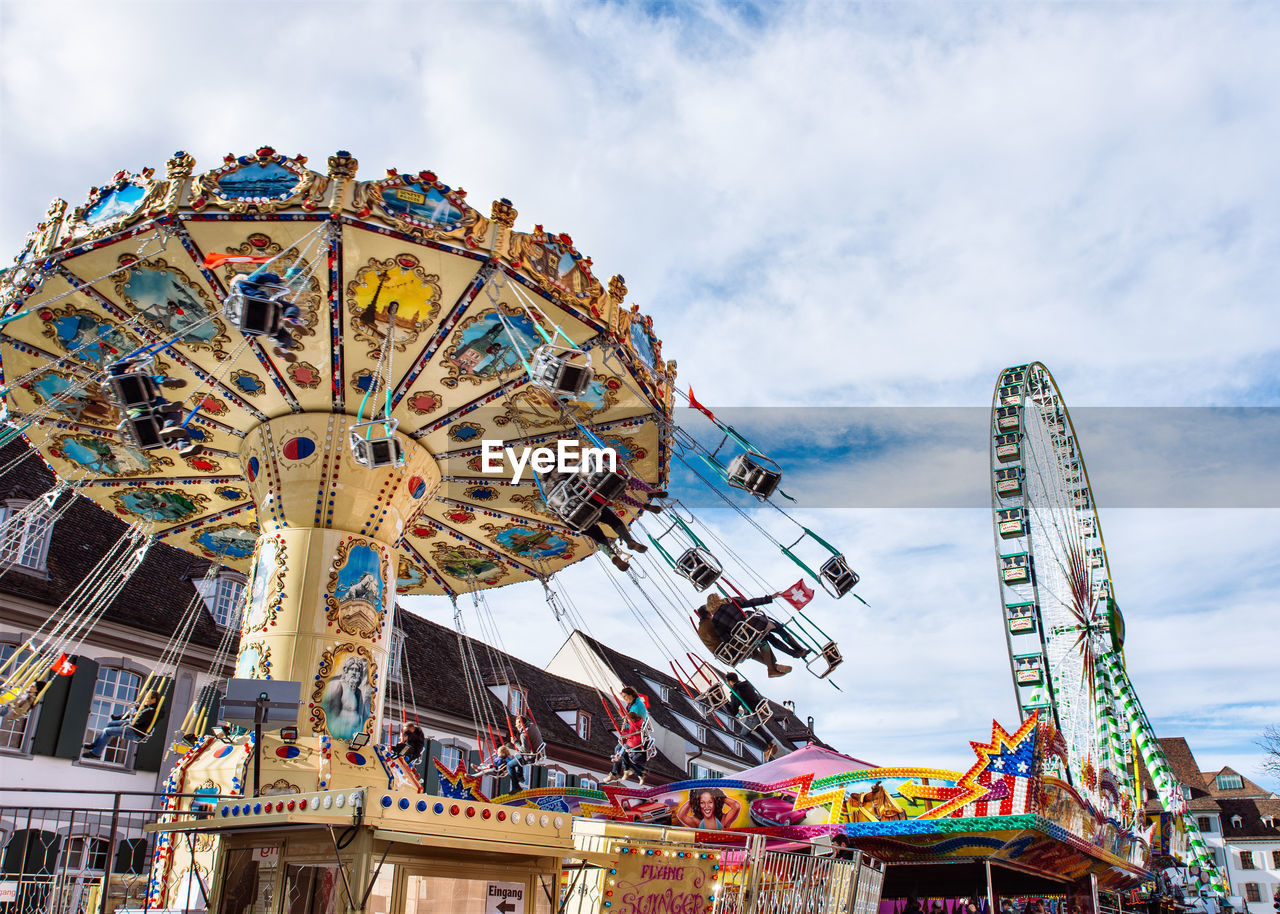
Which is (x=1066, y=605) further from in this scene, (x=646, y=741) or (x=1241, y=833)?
(x=1241, y=833)

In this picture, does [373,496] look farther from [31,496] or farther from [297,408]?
[31,496]

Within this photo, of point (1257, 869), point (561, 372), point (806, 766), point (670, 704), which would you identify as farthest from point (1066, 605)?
point (1257, 869)

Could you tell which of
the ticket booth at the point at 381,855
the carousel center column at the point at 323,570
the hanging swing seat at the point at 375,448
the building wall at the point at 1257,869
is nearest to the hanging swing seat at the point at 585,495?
the carousel center column at the point at 323,570

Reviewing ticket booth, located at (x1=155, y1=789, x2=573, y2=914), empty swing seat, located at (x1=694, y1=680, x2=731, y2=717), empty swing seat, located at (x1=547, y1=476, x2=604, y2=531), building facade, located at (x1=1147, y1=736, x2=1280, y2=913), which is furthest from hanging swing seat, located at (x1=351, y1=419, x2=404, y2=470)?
building facade, located at (x1=1147, y1=736, x2=1280, y2=913)

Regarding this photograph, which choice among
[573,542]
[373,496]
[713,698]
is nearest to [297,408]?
[373,496]

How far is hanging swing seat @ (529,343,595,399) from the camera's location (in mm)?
9727

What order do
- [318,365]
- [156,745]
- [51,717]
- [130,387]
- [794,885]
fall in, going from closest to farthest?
[130,387], [794,885], [318,365], [51,717], [156,745]

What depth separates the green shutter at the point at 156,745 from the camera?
17.9m

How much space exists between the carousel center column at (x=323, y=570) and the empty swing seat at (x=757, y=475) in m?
3.95

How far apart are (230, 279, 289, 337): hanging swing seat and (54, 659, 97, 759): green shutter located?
11.1 m

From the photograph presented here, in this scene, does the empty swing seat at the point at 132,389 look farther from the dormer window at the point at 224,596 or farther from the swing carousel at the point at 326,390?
the dormer window at the point at 224,596

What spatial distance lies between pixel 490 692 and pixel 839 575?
59.1ft

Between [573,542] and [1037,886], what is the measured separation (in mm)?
8931

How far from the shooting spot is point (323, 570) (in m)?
11.1
